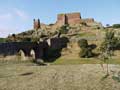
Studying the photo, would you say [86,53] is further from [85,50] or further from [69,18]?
[69,18]

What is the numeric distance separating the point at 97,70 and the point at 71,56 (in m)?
32.3

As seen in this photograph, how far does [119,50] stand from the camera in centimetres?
7250

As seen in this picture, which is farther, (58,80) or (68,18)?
(68,18)

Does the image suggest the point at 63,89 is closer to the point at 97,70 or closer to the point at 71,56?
the point at 97,70

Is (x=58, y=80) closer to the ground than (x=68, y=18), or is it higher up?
closer to the ground

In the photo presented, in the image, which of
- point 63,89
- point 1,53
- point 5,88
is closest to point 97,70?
point 63,89

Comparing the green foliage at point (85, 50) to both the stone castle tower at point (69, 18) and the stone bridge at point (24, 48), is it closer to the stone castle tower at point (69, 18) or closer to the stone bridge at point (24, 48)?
the stone bridge at point (24, 48)

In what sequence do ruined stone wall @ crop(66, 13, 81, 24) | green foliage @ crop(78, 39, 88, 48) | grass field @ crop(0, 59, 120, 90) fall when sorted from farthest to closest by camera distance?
ruined stone wall @ crop(66, 13, 81, 24), green foliage @ crop(78, 39, 88, 48), grass field @ crop(0, 59, 120, 90)

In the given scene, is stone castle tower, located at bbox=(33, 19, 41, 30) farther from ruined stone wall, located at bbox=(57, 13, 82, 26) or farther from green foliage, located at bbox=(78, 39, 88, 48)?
green foliage, located at bbox=(78, 39, 88, 48)

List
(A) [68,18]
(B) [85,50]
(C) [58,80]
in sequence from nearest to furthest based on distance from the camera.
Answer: (C) [58,80] → (B) [85,50] → (A) [68,18]

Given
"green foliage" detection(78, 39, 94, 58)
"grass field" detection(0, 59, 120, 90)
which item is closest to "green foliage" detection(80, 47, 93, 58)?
"green foliage" detection(78, 39, 94, 58)

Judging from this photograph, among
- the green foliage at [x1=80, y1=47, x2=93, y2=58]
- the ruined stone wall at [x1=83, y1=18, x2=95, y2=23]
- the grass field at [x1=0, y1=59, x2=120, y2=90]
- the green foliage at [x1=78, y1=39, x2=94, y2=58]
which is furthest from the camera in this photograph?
the ruined stone wall at [x1=83, y1=18, x2=95, y2=23]

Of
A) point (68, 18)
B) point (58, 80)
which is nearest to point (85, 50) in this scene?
point (58, 80)

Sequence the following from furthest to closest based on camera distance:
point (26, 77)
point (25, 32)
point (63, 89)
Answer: point (25, 32) < point (26, 77) < point (63, 89)
